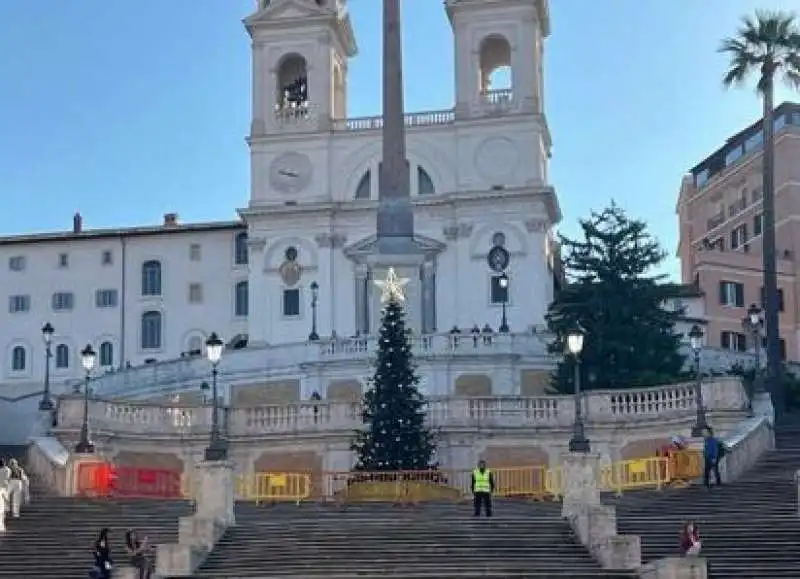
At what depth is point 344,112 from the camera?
99.8 meters

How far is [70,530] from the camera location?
35.8m

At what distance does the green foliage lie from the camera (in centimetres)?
4456

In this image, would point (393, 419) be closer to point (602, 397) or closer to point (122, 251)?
point (602, 397)

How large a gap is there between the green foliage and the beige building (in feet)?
135

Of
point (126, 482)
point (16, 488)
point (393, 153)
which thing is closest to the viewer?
point (16, 488)

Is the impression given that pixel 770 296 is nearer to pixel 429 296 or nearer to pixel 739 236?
pixel 429 296

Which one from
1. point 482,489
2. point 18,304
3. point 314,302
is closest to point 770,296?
point 482,489

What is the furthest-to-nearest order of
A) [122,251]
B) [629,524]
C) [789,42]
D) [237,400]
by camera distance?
[122,251] < [237,400] < [789,42] < [629,524]

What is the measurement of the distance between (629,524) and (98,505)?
1190 cm

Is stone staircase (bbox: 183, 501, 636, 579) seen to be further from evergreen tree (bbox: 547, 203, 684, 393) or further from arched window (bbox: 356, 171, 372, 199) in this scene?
arched window (bbox: 356, 171, 372, 199)

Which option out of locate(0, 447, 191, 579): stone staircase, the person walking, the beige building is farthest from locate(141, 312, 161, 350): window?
the person walking

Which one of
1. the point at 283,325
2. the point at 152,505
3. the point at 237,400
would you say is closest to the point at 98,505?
the point at 152,505

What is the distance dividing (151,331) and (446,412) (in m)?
51.5

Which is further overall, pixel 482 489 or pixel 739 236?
pixel 739 236
